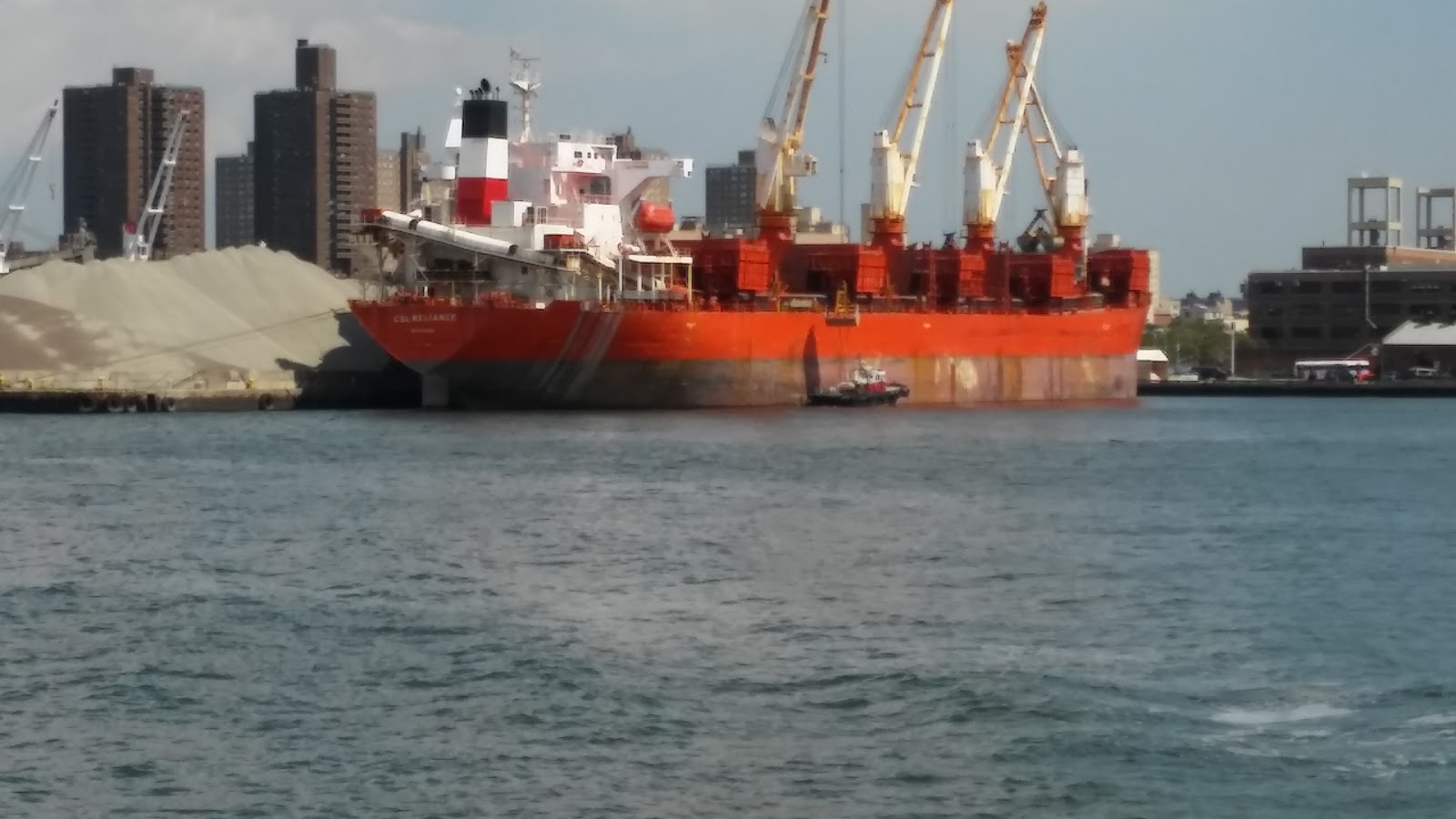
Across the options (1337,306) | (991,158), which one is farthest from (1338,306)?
(991,158)

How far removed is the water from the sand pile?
→ 2004 centimetres

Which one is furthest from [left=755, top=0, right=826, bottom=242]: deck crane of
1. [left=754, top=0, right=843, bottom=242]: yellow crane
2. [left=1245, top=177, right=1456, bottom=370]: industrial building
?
[left=1245, top=177, right=1456, bottom=370]: industrial building

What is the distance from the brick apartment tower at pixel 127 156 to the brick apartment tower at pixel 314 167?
4991 mm

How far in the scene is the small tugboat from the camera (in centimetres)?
5775

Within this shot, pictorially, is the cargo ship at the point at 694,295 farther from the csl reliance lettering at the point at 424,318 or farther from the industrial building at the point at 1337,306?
the industrial building at the point at 1337,306

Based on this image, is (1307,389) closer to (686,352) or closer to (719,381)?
(719,381)

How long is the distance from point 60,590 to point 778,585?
717cm

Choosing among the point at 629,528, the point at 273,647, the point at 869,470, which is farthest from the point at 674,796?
the point at 869,470

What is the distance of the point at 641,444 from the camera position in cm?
4316

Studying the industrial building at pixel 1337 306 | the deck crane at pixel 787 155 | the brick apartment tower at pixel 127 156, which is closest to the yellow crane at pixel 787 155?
the deck crane at pixel 787 155

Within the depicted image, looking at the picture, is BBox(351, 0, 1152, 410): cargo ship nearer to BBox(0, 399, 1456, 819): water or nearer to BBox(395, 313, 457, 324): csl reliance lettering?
BBox(395, 313, 457, 324): csl reliance lettering

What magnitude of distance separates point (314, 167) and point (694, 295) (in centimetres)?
8650

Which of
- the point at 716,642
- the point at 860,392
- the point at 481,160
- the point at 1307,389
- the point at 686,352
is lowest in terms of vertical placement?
the point at 716,642

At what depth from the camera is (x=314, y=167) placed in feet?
456
